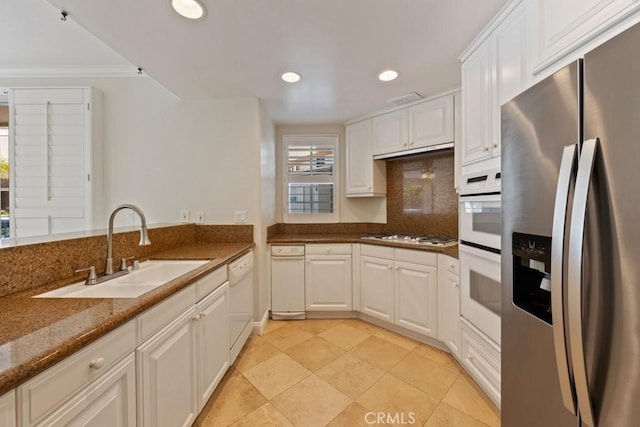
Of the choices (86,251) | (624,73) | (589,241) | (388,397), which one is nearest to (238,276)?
(86,251)

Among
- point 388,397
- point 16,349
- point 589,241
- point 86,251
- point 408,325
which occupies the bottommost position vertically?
point 388,397

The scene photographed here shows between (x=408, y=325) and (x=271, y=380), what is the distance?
1.31 m

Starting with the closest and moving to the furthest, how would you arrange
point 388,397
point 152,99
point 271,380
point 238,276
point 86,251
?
point 86,251 < point 388,397 < point 271,380 < point 238,276 < point 152,99

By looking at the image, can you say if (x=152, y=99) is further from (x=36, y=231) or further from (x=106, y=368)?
(x=106, y=368)

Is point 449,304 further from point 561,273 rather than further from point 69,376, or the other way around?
point 69,376

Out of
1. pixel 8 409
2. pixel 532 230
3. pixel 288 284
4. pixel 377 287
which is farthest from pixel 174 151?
pixel 532 230

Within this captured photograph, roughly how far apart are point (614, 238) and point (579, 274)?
0.35 feet

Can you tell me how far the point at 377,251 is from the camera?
100 inches

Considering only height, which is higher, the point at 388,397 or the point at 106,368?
the point at 106,368

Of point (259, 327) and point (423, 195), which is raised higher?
point (423, 195)

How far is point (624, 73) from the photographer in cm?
56

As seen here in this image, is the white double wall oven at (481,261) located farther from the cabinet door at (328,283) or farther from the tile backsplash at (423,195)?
the cabinet door at (328,283)

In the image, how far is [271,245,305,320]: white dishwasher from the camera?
2.70 meters

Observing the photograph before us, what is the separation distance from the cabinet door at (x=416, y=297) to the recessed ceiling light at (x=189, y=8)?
2.34 meters
